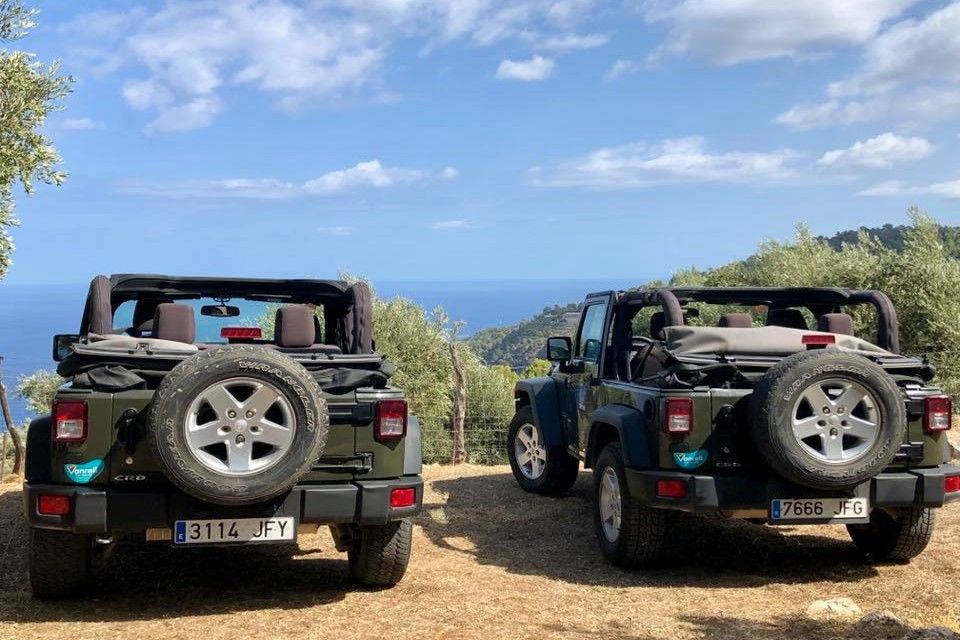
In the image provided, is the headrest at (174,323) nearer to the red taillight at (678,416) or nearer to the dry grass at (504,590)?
the dry grass at (504,590)

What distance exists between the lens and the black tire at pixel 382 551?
6098 millimetres

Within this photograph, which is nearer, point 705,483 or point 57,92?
point 705,483

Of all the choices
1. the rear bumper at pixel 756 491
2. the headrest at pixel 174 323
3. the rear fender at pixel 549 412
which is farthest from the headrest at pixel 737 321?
the headrest at pixel 174 323

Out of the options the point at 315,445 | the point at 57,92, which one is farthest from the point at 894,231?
the point at 315,445

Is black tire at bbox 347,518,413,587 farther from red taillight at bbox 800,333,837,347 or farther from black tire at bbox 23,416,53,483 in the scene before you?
red taillight at bbox 800,333,837,347

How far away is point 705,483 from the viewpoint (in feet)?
20.4

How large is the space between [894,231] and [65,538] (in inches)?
2331

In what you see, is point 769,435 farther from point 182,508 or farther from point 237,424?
point 182,508

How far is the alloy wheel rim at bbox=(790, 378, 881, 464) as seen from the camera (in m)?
5.99

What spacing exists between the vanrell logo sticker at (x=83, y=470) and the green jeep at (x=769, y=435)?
328 cm

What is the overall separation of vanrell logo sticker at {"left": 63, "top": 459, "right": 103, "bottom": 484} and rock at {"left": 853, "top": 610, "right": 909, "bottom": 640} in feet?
13.4

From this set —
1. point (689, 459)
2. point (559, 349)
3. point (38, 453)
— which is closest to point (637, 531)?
point (689, 459)

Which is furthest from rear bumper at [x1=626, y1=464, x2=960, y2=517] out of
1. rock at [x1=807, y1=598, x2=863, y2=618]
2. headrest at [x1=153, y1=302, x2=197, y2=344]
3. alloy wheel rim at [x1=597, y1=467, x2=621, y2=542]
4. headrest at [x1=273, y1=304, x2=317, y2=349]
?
headrest at [x1=153, y1=302, x2=197, y2=344]

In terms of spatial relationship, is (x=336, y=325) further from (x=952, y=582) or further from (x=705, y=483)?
(x=952, y=582)
